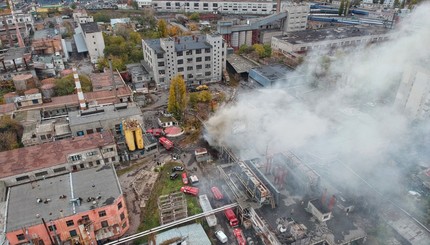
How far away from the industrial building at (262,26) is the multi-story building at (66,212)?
A: 95.4 ft

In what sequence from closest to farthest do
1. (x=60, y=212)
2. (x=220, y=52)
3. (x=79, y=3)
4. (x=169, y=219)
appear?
(x=60, y=212) < (x=169, y=219) < (x=220, y=52) < (x=79, y=3)

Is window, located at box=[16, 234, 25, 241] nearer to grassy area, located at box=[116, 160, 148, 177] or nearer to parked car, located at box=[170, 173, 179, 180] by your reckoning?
grassy area, located at box=[116, 160, 148, 177]

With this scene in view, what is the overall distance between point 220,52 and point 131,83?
9765mm

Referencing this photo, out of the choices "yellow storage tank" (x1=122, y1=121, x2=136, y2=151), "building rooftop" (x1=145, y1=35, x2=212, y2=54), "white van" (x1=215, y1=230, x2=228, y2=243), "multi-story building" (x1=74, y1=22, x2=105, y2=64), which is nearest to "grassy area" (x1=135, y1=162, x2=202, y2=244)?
"white van" (x1=215, y1=230, x2=228, y2=243)

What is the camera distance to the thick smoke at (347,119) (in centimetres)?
1831

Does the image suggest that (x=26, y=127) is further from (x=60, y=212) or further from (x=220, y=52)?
(x=220, y=52)

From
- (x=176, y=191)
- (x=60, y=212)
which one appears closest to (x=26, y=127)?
(x=60, y=212)

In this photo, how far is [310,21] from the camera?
52312mm

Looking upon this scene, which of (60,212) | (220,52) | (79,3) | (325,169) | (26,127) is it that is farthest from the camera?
(79,3)

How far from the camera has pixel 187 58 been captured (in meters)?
30.0

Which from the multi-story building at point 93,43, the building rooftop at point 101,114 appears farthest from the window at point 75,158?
the multi-story building at point 93,43

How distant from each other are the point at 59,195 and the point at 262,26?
36428 millimetres

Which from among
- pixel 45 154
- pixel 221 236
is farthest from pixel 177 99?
pixel 221 236

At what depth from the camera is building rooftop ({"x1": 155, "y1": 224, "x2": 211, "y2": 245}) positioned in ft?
45.5
